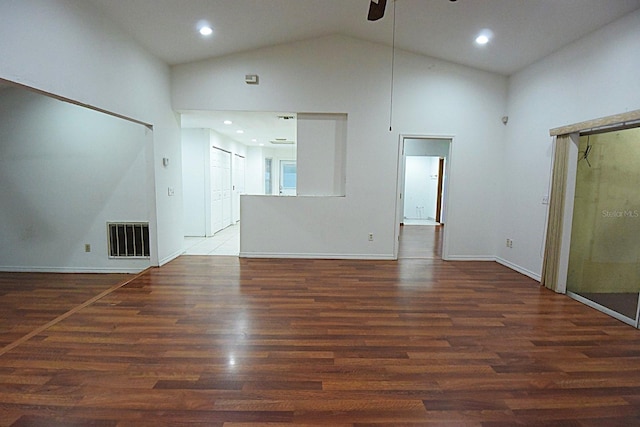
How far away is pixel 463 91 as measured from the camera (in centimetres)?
528

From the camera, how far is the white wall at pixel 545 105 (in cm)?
332

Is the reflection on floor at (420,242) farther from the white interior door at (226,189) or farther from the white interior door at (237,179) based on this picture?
the white interior door at (237,179)

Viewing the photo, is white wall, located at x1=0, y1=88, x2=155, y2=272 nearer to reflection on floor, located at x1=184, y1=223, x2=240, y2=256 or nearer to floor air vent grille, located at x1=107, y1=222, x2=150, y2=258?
floor air vent grille, located at x1=107, y1=222, x2=150, y2=258

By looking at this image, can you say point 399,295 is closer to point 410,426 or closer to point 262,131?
point 410,426

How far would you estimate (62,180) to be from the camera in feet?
16.5

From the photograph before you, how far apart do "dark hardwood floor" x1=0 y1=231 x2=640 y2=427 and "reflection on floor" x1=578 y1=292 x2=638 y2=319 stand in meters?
0.26

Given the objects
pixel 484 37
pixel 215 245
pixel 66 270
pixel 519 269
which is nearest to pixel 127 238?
pixel 66 270

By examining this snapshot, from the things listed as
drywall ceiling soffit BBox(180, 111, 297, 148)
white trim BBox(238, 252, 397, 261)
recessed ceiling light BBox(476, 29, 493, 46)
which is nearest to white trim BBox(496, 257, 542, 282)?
white trim BBox(238, 252, 397, 261)

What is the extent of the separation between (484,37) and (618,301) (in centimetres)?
349

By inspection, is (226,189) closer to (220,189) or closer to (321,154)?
(220,189)

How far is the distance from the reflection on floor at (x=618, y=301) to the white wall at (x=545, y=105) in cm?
70

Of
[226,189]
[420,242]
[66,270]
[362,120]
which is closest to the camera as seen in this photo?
[66,270]

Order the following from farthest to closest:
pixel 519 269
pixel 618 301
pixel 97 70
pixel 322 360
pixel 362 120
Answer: pixel 362 120 → pixel 519 269 → pixel 618 301 → pixel 97 70 → pixel 322 360

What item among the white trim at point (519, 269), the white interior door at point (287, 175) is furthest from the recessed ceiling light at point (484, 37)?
the white interior door at point (287, 175)
